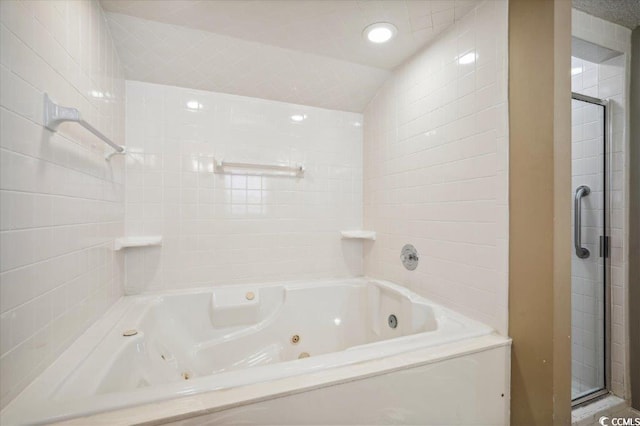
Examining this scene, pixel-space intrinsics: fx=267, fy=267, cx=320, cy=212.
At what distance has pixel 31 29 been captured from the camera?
747mm

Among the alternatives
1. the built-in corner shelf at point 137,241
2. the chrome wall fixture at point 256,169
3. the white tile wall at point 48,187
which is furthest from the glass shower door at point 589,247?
the built-in corner shelf at point 137,241

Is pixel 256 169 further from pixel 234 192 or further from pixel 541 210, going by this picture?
pixel 541 210

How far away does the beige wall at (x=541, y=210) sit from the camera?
3.14 ft

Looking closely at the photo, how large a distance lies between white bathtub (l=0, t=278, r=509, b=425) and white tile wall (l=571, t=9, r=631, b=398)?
974mm

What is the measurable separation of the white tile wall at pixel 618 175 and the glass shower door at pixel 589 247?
0.13ft

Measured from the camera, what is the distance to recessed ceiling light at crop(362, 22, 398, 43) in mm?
1345

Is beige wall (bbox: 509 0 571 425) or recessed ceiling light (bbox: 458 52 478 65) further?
recessed ceiling light (bbox: 458 52 478 65)

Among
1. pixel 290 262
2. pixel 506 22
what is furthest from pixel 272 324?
pixel 506 22

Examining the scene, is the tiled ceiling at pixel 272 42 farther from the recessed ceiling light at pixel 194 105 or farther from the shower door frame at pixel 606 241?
the shower door frame at pixel 606 241

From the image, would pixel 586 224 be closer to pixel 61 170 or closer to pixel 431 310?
pixel 431 310

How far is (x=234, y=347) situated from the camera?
1.65 m

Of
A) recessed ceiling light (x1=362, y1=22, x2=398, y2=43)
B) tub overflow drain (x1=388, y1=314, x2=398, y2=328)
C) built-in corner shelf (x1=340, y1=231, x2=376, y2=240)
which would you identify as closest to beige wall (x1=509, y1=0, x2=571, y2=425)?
recessed ceiling light (x1=362, y1=22, x2=398, y2=43)

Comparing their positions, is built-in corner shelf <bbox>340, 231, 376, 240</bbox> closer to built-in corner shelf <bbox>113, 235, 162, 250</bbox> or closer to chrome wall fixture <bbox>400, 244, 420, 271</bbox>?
chrome wall fixture <bbox>400, 244, 420, 271</bbox>

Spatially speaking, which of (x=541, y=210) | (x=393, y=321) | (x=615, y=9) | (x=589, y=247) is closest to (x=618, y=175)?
(x=589, y=247)
